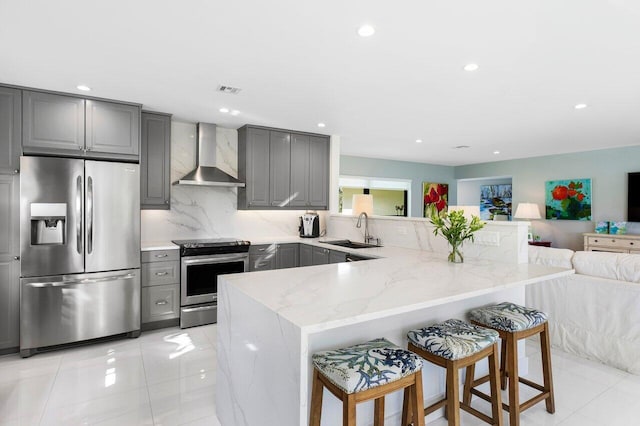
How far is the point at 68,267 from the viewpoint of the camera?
3.26 meters

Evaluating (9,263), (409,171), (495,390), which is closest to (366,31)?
(495,390)

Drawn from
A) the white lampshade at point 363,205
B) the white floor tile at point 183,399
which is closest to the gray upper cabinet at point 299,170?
the white lampshade at point 363,205

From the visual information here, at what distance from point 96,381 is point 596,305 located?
409 cm

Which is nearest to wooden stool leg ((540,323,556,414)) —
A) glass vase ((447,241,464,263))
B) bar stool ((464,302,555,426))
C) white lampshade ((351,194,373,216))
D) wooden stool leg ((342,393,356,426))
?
bar stool ((464,302,555,426))

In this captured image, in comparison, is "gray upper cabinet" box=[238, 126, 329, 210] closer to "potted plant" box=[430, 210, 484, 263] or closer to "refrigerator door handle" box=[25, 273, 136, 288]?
"refrigerator door handle" box=[25, 273, 136, 288]

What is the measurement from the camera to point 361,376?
56.0 inches

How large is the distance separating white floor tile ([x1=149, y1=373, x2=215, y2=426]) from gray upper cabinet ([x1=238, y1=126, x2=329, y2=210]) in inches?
92.7

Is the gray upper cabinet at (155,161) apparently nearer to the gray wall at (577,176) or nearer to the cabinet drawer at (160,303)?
the cabinet drawer at (160,303)

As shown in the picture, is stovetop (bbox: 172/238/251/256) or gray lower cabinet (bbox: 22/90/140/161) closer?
gray lower cabinet (bbox: 22/90/140/161)

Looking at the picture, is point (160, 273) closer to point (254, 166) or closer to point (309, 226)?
point (254, 166)

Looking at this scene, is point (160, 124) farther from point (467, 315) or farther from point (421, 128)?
point (467, 315)

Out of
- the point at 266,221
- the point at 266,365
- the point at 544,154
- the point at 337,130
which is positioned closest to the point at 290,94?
the point at 337,130

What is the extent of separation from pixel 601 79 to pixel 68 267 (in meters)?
4.94

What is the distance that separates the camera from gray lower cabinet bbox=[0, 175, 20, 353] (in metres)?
3.10
